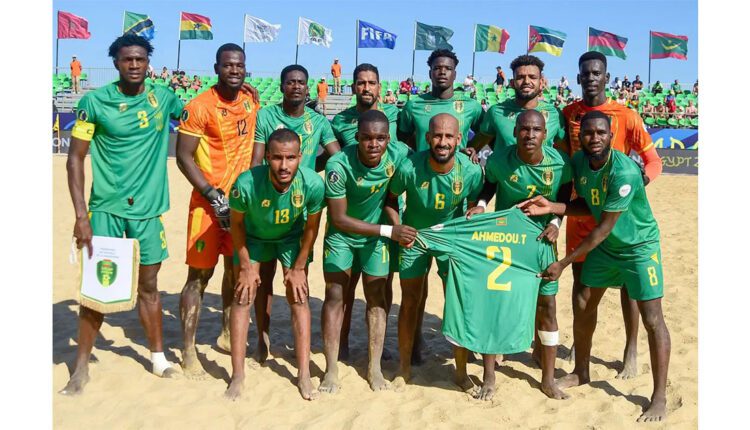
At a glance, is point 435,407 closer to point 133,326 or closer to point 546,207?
point 546,207

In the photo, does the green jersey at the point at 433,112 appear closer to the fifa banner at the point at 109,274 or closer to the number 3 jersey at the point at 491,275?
the number 3 jersey at the point at 491,275

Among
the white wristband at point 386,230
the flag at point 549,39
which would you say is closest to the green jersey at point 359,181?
the white wristband at point 386,230

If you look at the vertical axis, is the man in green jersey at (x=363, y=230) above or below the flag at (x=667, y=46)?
below

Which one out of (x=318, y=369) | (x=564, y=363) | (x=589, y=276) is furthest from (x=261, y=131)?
(x=564, y=363)

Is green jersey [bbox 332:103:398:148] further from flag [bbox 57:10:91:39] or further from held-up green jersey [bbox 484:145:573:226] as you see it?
flag [bbox 57:10:91:39]

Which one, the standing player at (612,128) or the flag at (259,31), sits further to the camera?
the flag at (259,31)

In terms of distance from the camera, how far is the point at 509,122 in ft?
19.2

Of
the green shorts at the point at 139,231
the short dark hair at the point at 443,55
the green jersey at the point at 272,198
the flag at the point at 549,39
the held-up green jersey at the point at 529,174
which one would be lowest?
the green shorts at the point at 139,231

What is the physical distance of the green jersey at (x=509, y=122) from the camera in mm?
5832

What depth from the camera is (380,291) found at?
5605 mm

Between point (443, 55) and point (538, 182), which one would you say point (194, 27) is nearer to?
point (443, 55)

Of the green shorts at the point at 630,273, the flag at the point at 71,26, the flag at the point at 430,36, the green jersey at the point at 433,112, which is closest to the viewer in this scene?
the green shorts at the point at 630,273

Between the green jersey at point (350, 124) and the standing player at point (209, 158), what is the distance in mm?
859

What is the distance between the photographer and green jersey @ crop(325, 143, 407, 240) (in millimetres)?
5238
